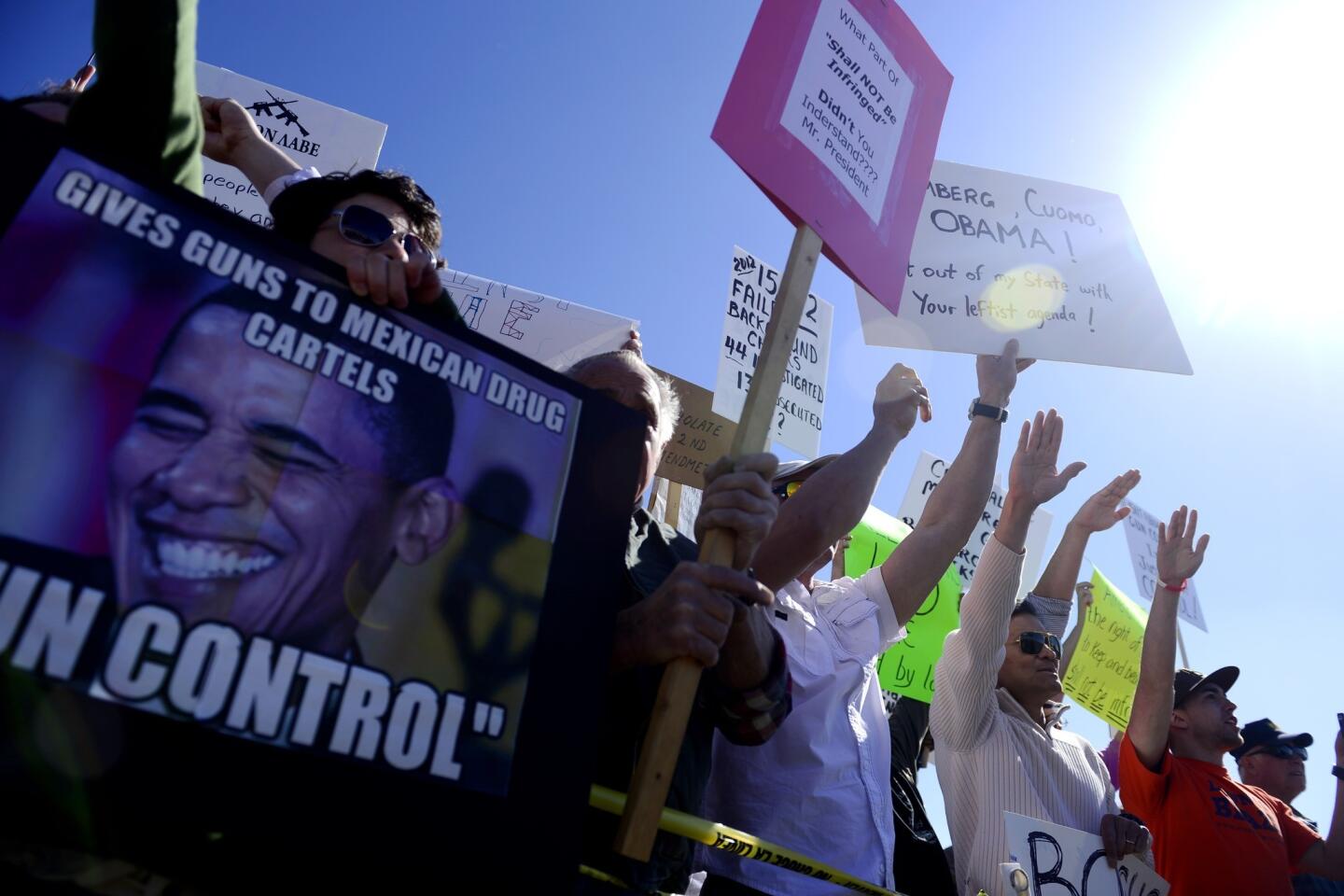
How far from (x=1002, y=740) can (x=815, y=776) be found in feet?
3.67

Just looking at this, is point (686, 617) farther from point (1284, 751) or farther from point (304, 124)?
point (1284, 751)

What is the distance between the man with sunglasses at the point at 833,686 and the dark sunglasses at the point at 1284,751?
3.45m

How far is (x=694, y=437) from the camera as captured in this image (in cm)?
500

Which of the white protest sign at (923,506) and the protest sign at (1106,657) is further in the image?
the white protest sign at (923,506)

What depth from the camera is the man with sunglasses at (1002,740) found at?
9.77 ft

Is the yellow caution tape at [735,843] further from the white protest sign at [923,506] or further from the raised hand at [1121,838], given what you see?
the white protest sign at [923,506]

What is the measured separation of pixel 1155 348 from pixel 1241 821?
1.89 m

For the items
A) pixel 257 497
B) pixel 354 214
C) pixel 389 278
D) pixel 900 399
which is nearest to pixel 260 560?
pixel 257 497

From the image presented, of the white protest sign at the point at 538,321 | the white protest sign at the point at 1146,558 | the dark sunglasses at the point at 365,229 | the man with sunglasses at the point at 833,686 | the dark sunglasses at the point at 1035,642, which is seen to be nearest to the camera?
the dark sunglasses at the point at 365,229

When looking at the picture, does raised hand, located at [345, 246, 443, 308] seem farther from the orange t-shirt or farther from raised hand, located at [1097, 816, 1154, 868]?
the orange t-shirt

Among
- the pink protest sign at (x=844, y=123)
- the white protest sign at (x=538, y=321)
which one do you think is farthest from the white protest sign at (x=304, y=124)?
the pink protest sign at (x=844, y=123)

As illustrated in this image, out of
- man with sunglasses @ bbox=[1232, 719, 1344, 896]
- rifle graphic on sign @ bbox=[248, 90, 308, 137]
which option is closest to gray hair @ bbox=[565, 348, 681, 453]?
rifle graphic on sign @ bbox=[248, 90, 308, 137]

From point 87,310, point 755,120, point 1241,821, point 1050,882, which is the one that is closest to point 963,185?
point 755,120

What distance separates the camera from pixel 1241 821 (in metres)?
3.82
